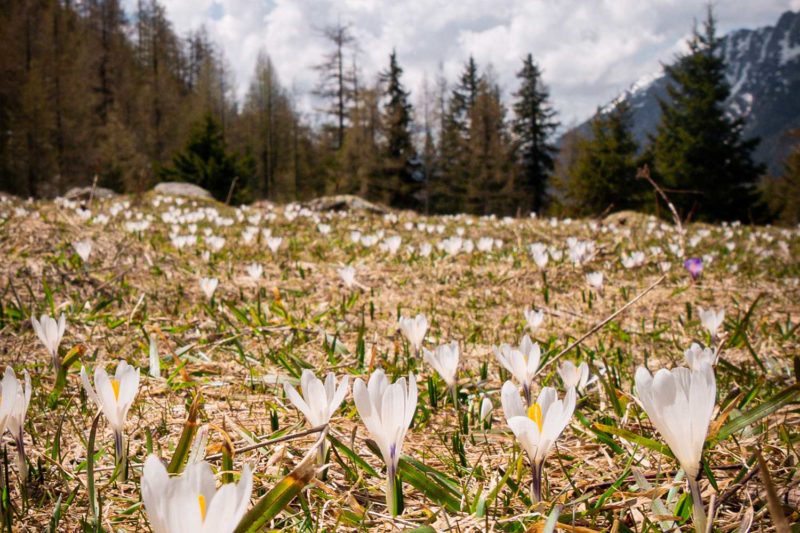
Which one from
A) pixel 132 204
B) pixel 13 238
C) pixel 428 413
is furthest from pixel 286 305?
pixel 132 204

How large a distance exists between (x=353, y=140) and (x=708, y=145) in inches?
738

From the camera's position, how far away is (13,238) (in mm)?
3572

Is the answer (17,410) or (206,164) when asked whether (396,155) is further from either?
(17,410)

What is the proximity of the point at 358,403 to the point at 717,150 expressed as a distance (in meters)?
28.9

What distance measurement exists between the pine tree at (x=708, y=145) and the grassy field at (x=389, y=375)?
22.8 m

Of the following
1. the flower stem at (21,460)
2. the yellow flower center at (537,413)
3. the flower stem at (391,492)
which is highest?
the yellow flower center at (537,413)

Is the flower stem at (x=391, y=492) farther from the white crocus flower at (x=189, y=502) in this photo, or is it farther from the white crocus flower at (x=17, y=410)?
the white crocus flower at (x=17, y=410)

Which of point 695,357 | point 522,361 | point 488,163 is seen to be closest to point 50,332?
point 522,361

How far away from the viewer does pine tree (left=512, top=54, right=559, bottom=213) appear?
32844 millimetres

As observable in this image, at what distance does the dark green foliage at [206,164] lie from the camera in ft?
87.5

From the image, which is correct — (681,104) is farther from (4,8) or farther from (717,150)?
(4,8)

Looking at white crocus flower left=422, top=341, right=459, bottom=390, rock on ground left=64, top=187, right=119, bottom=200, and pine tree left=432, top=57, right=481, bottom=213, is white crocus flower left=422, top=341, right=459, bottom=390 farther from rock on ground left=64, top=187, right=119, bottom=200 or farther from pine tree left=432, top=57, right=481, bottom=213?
pine tree left=432, top=57, right=481, bottom=213

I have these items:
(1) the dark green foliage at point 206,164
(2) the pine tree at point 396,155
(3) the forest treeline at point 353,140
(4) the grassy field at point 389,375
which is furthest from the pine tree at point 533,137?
(4) the grassy field at point 389,375

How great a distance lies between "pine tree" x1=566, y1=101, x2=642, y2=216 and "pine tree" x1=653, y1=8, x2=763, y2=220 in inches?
66.3
